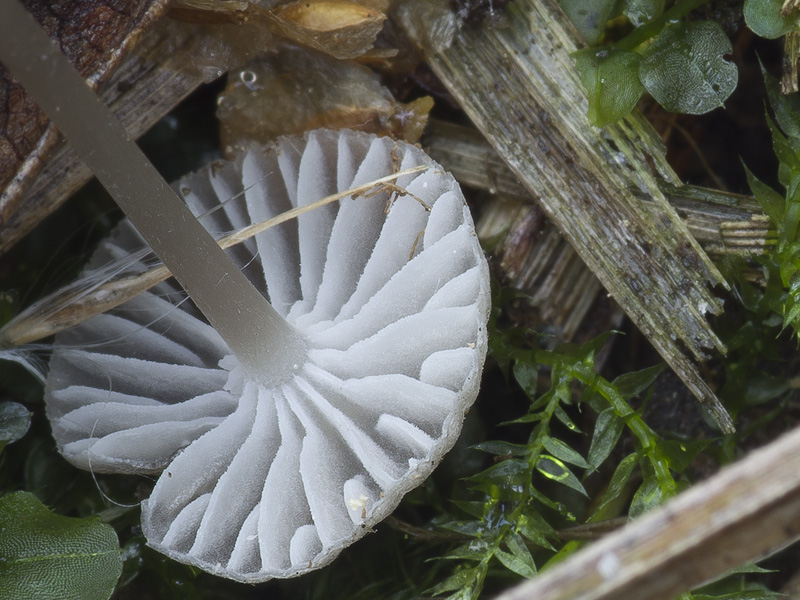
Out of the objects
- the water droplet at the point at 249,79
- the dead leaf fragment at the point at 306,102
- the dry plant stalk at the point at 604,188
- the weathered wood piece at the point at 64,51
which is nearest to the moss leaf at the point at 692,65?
the dry plant stalk at the point at 604,188

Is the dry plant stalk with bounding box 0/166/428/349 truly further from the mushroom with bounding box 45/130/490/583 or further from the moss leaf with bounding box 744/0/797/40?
the moss leaf with bounding box 744/0/797/40

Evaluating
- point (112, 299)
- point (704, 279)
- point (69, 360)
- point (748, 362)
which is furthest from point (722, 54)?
point (69, 360)

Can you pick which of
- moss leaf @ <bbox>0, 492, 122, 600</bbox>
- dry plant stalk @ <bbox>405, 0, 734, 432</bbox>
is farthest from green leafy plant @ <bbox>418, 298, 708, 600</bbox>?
moss leaf @ <bbox>0, 492, 122, 600</bbox>

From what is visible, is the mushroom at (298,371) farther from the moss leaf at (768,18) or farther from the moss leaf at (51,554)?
the moss leaf at (768,18)

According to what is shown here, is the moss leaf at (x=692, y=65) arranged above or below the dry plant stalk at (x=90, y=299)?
below

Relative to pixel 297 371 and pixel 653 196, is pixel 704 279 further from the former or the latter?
pixel 297 371

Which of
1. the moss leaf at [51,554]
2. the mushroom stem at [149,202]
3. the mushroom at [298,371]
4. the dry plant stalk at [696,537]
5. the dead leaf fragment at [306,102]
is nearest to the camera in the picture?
the dry plant stalk at [696,537]

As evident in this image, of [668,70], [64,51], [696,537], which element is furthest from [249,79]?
[696,537]
